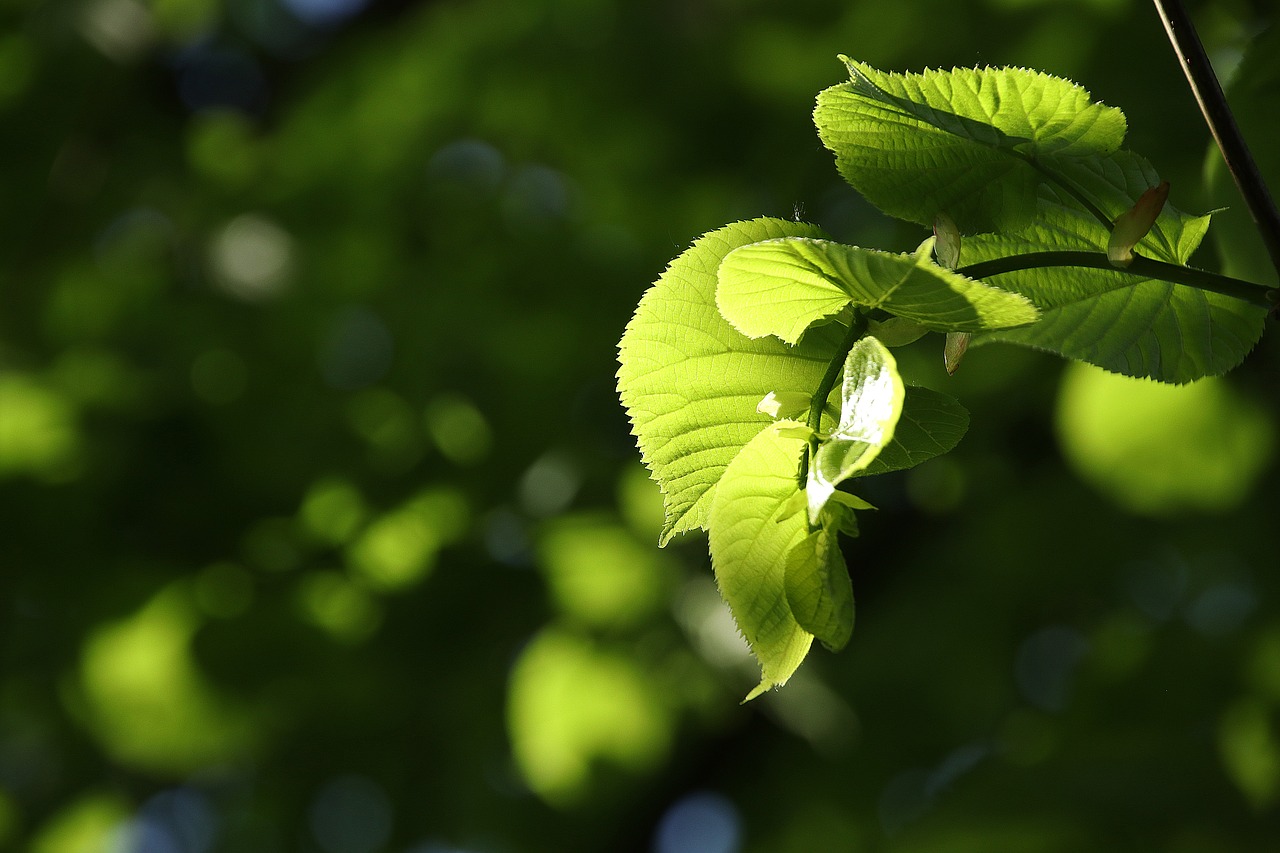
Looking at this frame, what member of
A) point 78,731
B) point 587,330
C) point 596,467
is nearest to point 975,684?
point 596,467

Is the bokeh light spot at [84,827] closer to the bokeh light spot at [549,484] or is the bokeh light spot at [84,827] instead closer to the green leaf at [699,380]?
the bokeh light spot at [549,484]

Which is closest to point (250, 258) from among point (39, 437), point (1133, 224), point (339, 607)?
point (39, 437)

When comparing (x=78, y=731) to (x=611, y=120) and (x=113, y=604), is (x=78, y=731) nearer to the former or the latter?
(x=113, y=604)

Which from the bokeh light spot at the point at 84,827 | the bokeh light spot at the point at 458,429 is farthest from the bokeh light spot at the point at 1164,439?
the bokeh light spot at the point at 84,827

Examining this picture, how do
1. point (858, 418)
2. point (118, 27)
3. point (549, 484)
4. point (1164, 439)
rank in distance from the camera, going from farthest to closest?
point (118, 27) < point (549, 484) < point (1164, 439) < point (858, 418)

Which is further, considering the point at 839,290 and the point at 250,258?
the point at 250,258

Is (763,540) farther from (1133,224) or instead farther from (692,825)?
(692,825)
